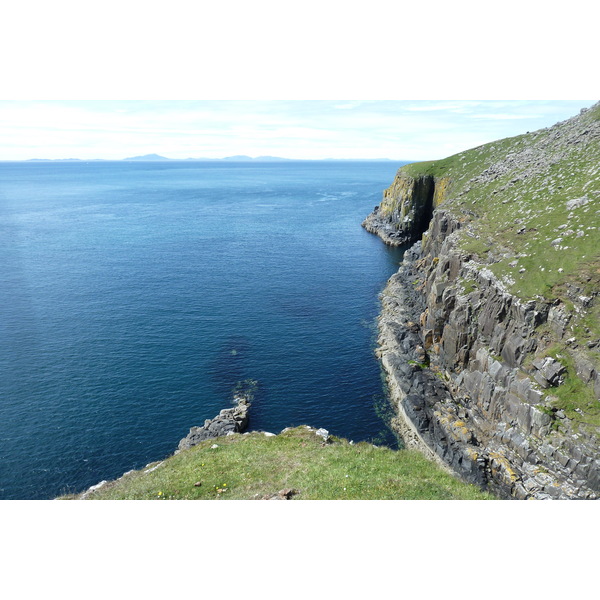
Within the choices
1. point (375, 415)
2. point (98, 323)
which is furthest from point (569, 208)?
point (98, 323)

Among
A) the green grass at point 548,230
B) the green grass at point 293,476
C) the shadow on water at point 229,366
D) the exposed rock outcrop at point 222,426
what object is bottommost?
the exposed rock outcrop at point 222,426

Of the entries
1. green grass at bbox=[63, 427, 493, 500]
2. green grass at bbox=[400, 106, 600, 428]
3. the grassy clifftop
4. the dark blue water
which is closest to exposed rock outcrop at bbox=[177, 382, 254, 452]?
the dark blue water

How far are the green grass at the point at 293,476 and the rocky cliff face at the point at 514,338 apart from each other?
13.6 metres

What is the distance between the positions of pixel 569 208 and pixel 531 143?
2161 inches

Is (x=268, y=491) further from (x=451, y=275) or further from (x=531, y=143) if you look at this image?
(x=531, y=143)

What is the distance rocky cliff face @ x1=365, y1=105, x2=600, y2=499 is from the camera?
3744 centimetres

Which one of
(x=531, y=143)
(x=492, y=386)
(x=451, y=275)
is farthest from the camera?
(x=531, y=143)

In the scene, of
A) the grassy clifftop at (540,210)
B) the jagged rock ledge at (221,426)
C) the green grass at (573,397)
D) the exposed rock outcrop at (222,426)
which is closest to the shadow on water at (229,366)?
the exposed rock outcrop at (222,426)

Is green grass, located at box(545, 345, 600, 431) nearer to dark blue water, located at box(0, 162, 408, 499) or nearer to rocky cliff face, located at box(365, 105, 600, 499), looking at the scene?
rocky cliff face, located at box(365, 105, 600, 499)

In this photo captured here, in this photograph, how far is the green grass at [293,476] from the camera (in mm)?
22000

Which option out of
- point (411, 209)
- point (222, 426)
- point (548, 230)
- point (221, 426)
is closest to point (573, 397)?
point (548, 230)

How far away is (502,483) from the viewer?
38969 millimetres

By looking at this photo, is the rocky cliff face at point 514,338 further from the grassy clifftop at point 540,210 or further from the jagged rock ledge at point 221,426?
the jagged rock ledge at point 221,426

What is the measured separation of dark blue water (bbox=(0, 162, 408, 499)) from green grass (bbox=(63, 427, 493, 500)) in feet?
39.3
